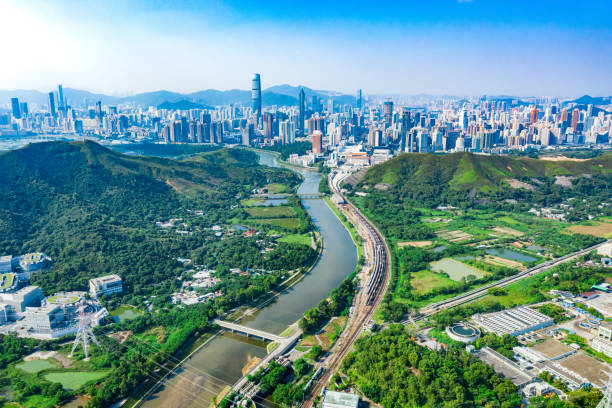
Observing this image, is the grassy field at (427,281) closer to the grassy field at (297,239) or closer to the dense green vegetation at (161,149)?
the grassy field at (297,239)

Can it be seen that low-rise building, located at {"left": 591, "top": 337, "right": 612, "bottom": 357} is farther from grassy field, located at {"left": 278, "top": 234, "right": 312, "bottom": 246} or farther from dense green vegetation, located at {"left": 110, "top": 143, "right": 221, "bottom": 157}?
dense green vegetation, located at {"left": 110, "top": 143, "right": 221, "bottom": 157}

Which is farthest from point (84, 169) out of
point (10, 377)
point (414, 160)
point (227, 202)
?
point (414, 160)

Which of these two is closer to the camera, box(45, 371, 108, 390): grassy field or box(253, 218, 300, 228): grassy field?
box(45, 371, 108, 390): grassy field

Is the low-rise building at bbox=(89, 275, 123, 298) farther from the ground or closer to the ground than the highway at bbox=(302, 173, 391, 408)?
farther from the ground

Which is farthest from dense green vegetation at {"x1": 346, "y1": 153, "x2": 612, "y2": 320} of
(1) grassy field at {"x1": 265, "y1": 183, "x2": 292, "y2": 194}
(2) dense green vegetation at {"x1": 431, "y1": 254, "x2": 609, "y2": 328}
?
(1) grassy field at {"x1": 265, "y1": 183, "x2": 292, "y2": 194}

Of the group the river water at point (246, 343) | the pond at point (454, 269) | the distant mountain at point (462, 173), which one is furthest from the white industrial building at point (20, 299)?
the distant mountain at point (462, 173)

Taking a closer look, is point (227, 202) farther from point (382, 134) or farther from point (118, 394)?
point (382, 134)
